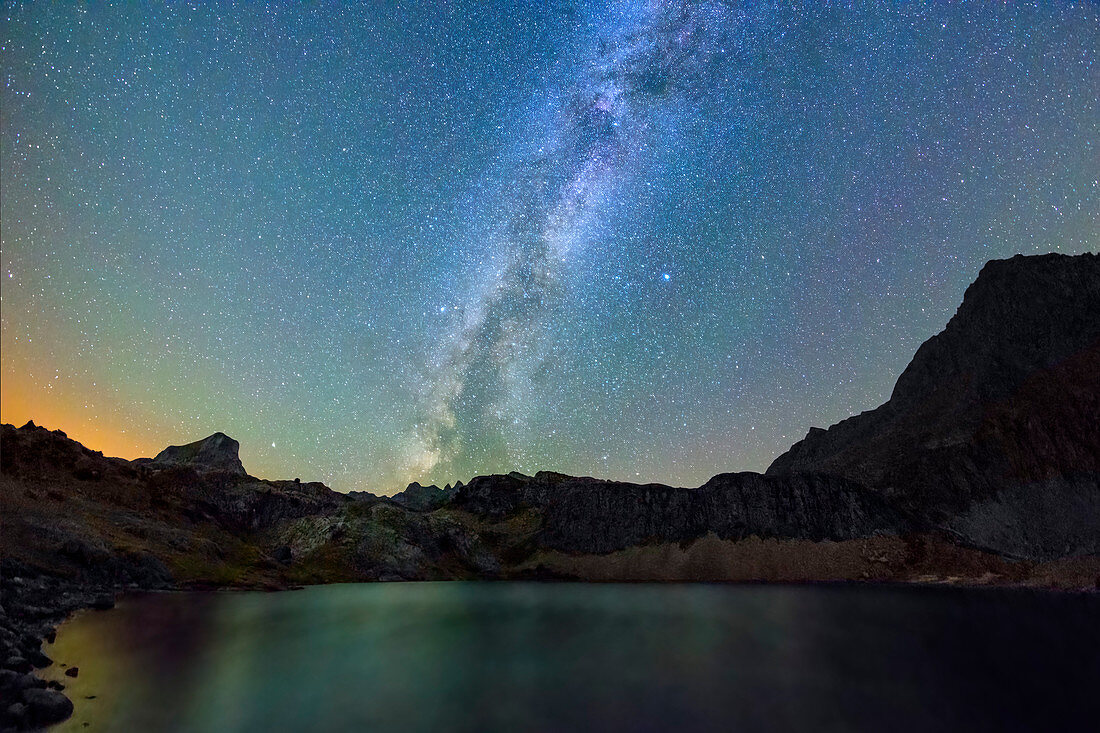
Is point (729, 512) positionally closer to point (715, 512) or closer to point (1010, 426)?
point (715, 512)

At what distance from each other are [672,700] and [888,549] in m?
126

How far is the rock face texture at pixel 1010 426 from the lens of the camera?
4988 inches

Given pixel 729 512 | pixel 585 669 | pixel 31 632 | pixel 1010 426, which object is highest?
pixel 1010 426

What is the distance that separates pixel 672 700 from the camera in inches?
985

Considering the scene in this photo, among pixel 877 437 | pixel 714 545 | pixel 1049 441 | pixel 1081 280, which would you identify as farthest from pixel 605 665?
pixel 1081 280

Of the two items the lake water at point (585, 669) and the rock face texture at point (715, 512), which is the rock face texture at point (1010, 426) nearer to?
the rock face texture at point (715, 512)

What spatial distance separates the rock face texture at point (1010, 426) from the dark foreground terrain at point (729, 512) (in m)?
0.49

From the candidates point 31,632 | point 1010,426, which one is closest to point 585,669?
point 31,632

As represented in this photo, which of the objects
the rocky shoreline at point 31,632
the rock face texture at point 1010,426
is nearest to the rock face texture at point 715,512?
the rock face texture at point 1010,426

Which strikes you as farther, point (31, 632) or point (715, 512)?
point (715, 512)

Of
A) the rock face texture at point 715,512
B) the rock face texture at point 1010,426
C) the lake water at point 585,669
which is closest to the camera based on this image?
the lake water at point 585,669

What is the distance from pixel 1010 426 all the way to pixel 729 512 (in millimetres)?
87673

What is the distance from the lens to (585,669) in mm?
31625

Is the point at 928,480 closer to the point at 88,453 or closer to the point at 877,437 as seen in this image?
the point at 877,437
